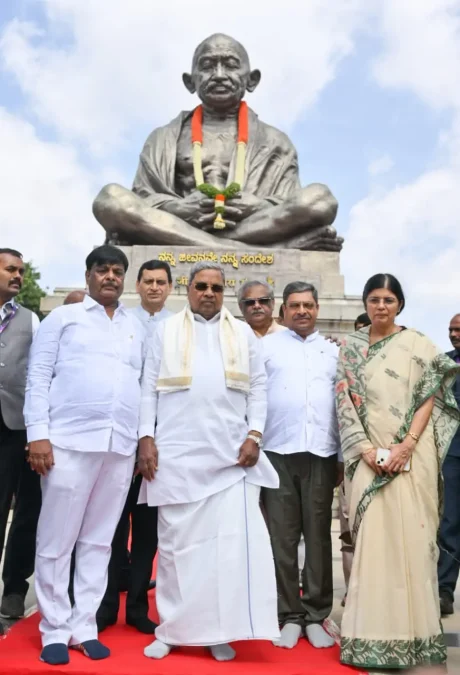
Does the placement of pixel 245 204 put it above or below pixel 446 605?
above

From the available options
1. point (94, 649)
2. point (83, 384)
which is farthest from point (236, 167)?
point (94, 649)

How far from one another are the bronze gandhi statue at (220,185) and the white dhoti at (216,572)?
19.9 ft

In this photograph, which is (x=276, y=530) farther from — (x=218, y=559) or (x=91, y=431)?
(x=91, y=431)

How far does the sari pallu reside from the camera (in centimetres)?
336

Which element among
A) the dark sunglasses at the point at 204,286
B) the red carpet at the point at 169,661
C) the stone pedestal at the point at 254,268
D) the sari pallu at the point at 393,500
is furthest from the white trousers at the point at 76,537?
the stone pedestal at the point at 254,268

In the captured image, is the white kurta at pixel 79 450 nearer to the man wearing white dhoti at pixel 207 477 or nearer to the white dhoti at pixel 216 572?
the man wearing white dhoti at pixel 207 477

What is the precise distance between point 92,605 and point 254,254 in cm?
625

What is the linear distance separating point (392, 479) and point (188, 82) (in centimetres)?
869

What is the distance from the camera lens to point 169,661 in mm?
3270

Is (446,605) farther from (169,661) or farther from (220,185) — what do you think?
(220,185)

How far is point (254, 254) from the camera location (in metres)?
9.20

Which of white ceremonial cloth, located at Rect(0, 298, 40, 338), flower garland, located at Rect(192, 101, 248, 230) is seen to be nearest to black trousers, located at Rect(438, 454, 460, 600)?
white ceremonial cloth, located at Rect(0, 298, 40, 338)

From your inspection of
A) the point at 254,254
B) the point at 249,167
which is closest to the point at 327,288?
the point at 254,254

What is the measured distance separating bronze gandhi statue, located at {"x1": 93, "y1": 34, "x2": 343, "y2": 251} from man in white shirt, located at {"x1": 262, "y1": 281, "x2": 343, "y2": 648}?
17.8 feet
